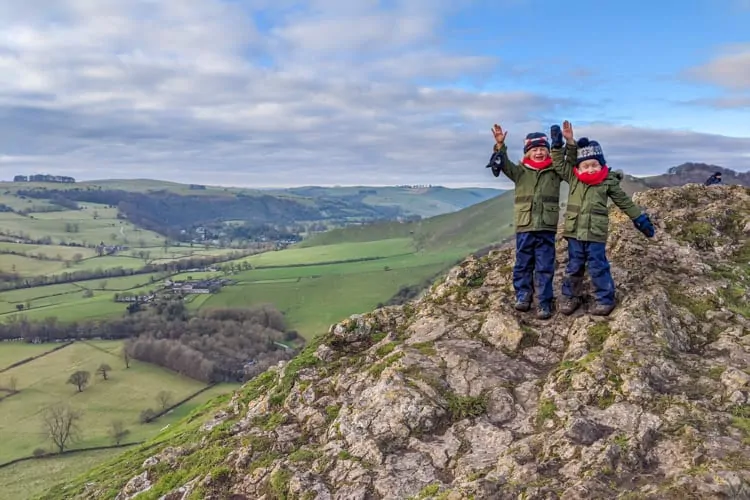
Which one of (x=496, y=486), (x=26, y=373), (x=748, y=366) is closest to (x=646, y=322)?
(x=748, y=366)

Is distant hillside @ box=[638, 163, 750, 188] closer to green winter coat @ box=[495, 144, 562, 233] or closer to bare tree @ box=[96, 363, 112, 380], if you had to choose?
bare tree @ box=[96, 363, 112, 380]

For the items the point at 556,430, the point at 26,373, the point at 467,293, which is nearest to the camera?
the point at 556,430

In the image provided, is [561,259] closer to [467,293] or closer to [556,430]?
[467,293]

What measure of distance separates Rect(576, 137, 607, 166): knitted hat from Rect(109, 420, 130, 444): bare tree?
6150 centimetres

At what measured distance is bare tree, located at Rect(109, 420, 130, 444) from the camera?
5939cm

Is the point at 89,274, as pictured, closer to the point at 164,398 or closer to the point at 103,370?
the point at 103,370

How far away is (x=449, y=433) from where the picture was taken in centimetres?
957

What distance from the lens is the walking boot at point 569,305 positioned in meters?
12.3

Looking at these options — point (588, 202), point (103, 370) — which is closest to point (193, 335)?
point (103, 370)

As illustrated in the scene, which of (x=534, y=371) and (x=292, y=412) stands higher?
(x=534, y=371)

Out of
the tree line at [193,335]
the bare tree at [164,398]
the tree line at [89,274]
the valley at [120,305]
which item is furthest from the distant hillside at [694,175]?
the tree line at [89,274]

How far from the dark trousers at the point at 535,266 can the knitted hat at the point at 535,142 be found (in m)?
2.07

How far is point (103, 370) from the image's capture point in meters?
80.6

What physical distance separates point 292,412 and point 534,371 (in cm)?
525
